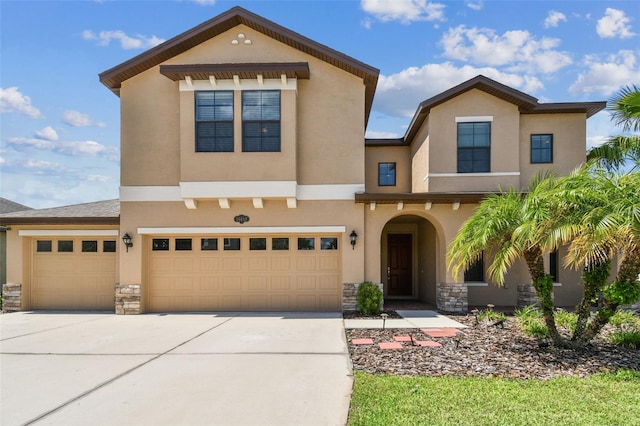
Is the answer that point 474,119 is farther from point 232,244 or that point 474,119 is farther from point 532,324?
point 232,244

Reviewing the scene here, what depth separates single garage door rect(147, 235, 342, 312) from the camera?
41.5 ft

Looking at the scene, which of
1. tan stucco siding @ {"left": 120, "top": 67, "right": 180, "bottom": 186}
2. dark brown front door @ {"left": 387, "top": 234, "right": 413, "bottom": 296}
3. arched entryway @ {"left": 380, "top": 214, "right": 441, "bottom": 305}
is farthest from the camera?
dark brown front door @ {"left": 387, "top": 234, "right": 413, "bottom": 296}

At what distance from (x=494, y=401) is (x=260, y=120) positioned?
374 inches

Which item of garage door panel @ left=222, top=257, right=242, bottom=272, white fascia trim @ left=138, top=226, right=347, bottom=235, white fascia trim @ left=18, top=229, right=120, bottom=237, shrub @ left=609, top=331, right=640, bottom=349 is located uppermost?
white fascia trim @ left=138, top=226, right=347, bottom=235

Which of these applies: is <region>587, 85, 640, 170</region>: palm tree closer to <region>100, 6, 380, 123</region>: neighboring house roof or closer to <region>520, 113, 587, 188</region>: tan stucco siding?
<region>520, 113, 587, 188</region>: tan stucco siding

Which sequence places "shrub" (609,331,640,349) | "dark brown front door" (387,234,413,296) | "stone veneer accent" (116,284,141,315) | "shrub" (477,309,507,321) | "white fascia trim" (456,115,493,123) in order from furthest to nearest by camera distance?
"dark brown front door" (387,234,413,296)
"white fascia trim" (456,115,493,123)
"stone veneer accent" (116,284,141,315)
"shrub" (477,309,507,321)
"shrub" (609,331,640,349)

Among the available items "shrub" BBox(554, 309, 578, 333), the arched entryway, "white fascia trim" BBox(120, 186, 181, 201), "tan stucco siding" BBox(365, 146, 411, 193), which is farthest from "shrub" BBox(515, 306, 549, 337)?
"white fascia trim" BBox(120, 186, 181, 201)

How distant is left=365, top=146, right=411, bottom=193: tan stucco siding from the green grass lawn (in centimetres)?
1033

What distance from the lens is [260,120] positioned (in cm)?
1223

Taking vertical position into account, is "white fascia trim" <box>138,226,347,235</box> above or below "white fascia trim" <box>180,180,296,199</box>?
below

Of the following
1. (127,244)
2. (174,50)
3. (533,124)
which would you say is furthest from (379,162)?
(127,244)

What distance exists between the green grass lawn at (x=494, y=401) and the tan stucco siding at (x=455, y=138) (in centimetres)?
772

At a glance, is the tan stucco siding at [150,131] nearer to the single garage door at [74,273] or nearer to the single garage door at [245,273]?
the single garage door at [245,273]

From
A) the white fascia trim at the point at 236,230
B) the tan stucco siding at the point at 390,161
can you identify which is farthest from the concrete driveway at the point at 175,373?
the tan stucco siding at the point at 390,161
